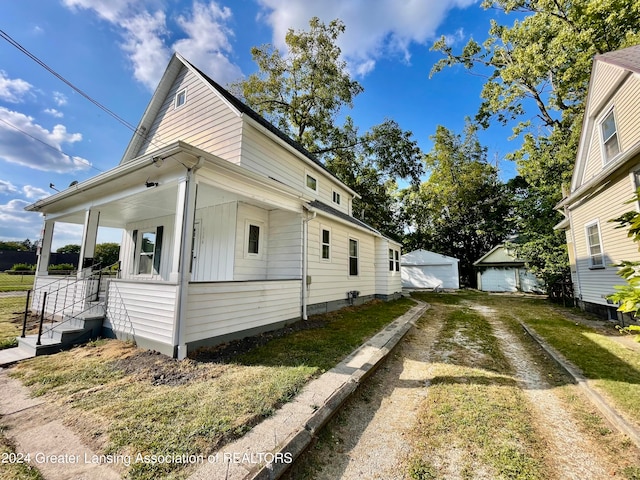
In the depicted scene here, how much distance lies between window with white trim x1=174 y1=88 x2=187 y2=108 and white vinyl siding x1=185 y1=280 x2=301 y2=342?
7651mm

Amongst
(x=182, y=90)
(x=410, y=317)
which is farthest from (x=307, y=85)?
(x=410, y=317)

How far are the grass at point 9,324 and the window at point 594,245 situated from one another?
1570cm

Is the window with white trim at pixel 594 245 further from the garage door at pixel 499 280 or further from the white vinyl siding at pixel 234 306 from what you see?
the garage door at pixel 499 280

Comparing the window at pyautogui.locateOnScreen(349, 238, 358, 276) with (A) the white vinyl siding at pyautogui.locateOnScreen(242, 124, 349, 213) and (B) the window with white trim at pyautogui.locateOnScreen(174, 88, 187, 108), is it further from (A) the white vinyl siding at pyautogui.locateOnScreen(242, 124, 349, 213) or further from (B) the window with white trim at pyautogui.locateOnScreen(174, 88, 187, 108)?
(B) the window with white trim at pyautogui.locateOnScreen(174, 88, 187, 108)

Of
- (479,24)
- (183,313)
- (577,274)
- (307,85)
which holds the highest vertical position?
(479,24)

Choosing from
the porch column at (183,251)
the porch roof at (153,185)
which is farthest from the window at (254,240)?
the porch column at (183,251)

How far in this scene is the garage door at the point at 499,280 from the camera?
71.4ft

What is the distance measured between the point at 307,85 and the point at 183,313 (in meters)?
17.6

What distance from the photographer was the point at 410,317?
880 cm

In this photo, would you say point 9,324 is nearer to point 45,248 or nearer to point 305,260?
point 45,248

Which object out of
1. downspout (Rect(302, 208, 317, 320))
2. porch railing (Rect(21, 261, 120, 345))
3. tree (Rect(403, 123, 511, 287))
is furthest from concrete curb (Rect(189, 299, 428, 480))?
tree (Rect(403, 123, 511, 287))

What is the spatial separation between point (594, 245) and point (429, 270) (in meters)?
14.8

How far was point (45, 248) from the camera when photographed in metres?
8.40

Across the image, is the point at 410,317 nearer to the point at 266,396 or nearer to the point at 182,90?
the point at 266,396
